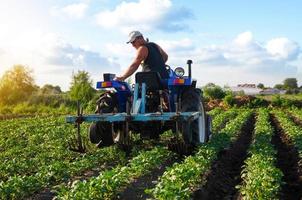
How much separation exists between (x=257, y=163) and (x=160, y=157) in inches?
74.2

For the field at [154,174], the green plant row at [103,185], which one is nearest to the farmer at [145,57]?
the field at [154,174]

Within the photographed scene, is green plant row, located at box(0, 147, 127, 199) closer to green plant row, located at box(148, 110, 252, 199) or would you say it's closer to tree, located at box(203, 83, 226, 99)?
green plant row, located at box(148, 110, 252, 199)

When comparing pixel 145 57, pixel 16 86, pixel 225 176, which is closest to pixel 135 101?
pixel 145 57

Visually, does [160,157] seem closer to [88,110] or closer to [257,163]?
[257,163]

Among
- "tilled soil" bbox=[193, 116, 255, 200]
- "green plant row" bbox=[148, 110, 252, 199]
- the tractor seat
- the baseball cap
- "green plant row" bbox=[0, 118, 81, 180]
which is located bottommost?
"tilled soil" bbox=[193, 116, 255, 200]

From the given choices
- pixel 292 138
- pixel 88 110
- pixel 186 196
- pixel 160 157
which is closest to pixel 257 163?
pixel 160 157

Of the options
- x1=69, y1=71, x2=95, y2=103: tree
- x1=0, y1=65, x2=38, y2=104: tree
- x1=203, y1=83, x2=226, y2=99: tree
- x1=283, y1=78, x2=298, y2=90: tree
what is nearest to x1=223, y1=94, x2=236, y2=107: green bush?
x1=203, y1=83, x2=226, y2=99: tree

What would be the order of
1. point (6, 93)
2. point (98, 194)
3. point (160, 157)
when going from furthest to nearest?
point (6, 93)
point (160, 157)
point (98, 194)

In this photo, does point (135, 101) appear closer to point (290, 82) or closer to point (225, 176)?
point (225, 176)

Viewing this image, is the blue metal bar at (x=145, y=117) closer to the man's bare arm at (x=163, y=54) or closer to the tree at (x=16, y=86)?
the man's bare arm at (x=163, y=54)

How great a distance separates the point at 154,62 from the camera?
33.9ft

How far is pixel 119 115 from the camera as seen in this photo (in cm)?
930

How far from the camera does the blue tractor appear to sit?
970cm

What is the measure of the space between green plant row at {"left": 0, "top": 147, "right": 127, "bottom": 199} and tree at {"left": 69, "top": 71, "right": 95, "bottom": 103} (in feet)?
91.4
